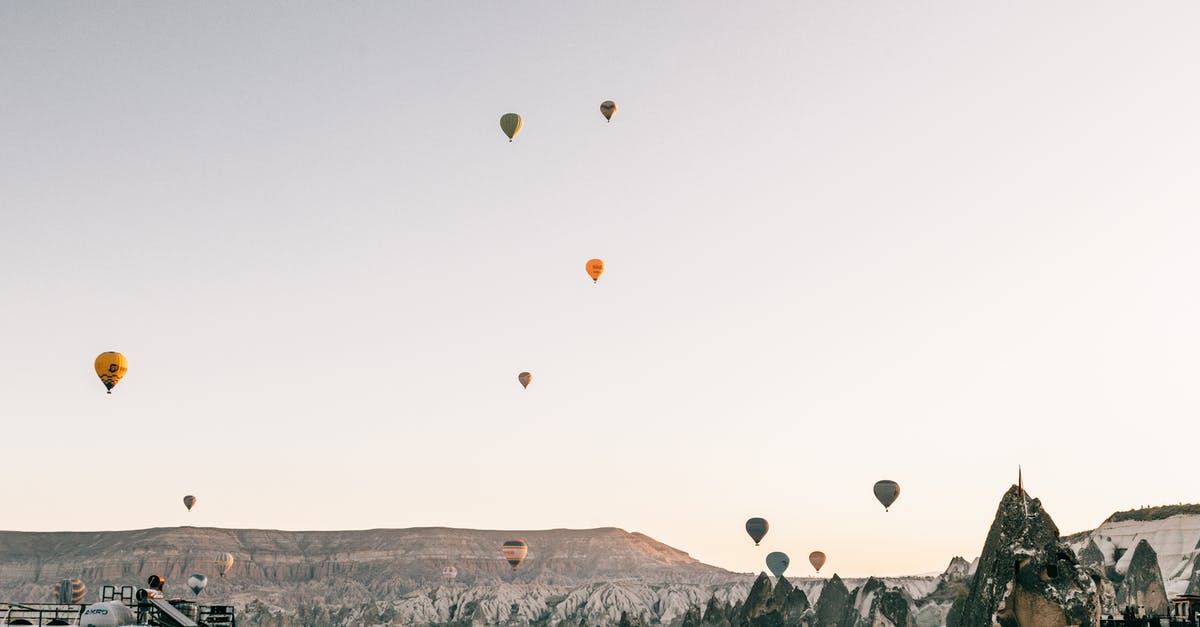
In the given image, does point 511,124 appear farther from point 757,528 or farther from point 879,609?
point 879,609

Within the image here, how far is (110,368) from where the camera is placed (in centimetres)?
7881

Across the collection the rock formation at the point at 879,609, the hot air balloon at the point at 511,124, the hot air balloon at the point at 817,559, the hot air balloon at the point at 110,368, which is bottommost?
the rock formation at the point at 879,609

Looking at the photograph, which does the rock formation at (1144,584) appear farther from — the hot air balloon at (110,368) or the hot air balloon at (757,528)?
the hot air balloon at (110,368)

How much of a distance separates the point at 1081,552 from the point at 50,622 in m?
140

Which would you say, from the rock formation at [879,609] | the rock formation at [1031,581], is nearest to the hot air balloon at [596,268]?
the rock formation at [1031,581]

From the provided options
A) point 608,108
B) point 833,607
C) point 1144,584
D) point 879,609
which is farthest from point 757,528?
point 608,108

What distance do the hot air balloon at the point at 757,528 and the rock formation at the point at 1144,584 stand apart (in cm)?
4043

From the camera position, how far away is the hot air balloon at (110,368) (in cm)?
7869

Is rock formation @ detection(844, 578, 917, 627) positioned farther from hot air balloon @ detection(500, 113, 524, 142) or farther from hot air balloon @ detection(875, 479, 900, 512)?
hot air balloon @ detection(500, 113, 524, 142)

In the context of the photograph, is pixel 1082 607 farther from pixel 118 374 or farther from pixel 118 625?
pixel 118 374

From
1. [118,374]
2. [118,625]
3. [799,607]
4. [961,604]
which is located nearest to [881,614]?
[961,604]

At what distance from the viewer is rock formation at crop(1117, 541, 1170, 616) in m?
117

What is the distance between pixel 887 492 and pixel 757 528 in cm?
2750

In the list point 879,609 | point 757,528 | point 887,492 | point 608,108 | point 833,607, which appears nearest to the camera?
point 608,108
